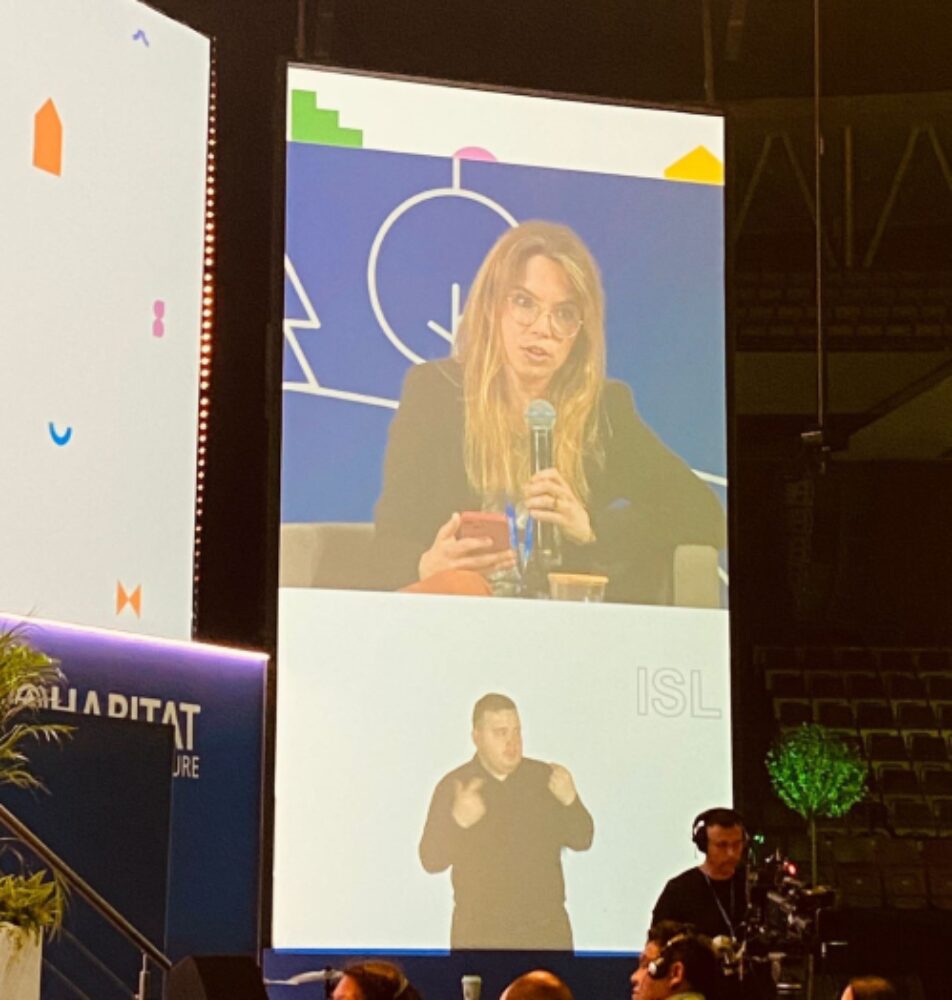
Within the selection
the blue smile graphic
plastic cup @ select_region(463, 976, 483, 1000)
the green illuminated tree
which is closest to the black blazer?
the blue smile graphic

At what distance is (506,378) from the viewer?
6.64 m

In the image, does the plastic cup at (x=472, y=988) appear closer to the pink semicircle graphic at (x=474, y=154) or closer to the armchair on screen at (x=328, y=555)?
the armchair on screen at (x=328, y=555)

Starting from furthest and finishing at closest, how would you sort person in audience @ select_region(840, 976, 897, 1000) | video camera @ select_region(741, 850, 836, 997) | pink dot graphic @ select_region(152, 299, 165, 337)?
pink dot graphic @ select_region(152, 299, 165, 337), video camera @ select_region(741, 850, 836, 997), person in audience @ select_region(840, 976, 897, 1000)

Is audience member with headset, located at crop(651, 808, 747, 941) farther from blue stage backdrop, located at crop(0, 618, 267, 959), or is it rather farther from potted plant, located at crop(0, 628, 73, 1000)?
potted plant, located at crop(0, 628, 73, 1000)

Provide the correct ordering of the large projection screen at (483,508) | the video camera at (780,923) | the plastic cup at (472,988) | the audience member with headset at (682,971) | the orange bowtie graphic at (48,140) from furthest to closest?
the large projection screen at (483,508)
the orange bowtie graphic at (48,140)
the plastic cup at (472,988)
the video camera at (780,923)
the audience member with headset at (682,971)

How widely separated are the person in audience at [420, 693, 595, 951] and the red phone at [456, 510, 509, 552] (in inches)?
22.8

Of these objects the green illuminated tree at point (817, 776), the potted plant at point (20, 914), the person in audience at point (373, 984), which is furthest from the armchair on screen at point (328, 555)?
the green illuminated tree at point (817, 776)

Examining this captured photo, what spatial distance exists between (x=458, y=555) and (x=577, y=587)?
1.58 ft

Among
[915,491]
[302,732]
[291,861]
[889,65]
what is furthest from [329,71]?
[915,491]

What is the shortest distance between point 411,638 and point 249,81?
2359 millimetres

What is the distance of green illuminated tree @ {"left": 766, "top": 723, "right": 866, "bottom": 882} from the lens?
980 centimetres

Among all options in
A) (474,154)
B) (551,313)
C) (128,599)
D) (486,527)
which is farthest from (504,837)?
(474,154)

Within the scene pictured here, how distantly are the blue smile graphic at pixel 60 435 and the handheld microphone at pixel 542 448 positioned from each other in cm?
188

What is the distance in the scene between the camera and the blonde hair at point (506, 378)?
658 centimetres
